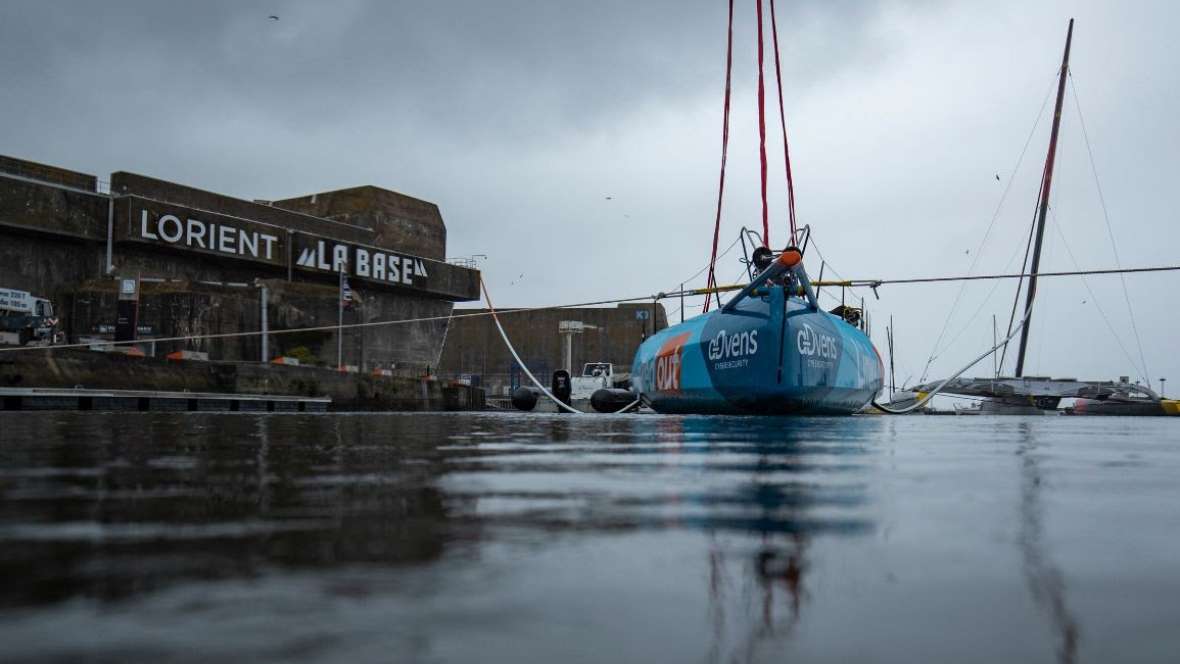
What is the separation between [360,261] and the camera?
31891 mm

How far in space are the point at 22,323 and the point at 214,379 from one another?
4.31 m

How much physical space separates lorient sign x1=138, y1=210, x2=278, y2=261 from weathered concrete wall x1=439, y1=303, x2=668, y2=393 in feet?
63.1

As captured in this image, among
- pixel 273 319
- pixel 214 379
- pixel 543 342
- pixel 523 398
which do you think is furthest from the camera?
pixel 543 342

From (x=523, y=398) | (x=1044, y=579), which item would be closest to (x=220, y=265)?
(x=523, y=398)

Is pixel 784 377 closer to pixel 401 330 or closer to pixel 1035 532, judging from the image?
pixel 1035 532

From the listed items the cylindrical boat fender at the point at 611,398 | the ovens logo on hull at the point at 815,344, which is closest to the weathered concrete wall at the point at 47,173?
the cylindrical boat fender at the point at 611,398

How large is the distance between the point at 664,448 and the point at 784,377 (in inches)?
309

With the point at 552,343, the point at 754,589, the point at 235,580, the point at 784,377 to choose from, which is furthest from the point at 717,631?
the point at 552,343

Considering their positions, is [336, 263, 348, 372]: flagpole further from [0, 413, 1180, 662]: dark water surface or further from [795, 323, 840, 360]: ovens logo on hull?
[0, 413, 1180, 662]: dark water surface

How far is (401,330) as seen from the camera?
3200 cm

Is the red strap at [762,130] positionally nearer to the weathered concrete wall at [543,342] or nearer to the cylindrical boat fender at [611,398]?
the cylindrical boat fender at [611,398]

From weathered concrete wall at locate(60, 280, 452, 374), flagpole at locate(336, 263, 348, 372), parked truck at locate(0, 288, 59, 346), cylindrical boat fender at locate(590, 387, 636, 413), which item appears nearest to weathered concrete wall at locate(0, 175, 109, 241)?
weathered concrete wall at locate(60, 280, 452, 374)

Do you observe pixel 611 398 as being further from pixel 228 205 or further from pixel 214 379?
pixel 228 205

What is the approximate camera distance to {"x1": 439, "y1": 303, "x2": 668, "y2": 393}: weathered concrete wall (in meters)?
47.8
